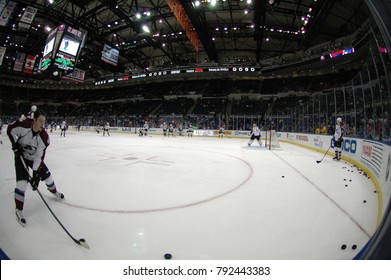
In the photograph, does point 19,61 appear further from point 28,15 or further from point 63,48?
point 63,48

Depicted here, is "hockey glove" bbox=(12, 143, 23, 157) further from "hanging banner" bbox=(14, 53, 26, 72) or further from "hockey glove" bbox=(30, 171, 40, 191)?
"hanging banner" bbox=(14, 53, 26, 72)

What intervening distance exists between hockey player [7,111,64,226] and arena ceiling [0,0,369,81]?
10.8 m

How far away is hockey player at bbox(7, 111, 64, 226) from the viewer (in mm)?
2574

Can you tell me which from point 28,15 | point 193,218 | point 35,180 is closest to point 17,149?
point 35,180

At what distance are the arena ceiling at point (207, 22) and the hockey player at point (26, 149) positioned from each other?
10.8 m

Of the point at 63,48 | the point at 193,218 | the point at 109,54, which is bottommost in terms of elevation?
the point at 193,218

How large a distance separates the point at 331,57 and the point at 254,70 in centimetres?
781

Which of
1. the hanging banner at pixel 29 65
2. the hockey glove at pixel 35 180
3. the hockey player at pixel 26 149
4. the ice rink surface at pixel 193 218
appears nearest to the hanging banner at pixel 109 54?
the hanging banner at pixel 29 65

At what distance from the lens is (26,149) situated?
271 centimetres

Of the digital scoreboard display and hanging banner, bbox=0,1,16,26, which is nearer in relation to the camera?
hanging banner, bbox=0,1,16,26

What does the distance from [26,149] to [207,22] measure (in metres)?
16.9

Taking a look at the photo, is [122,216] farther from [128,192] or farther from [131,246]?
[128,192]

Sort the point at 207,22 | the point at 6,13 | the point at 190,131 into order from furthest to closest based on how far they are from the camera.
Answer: the point at 190,131 < the point at 207,22 < the point at 6,13

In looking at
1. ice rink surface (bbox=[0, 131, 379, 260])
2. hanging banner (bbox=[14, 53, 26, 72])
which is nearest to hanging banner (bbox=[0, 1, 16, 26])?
hanging banner (bbox=[14, 53, 26, 72])
